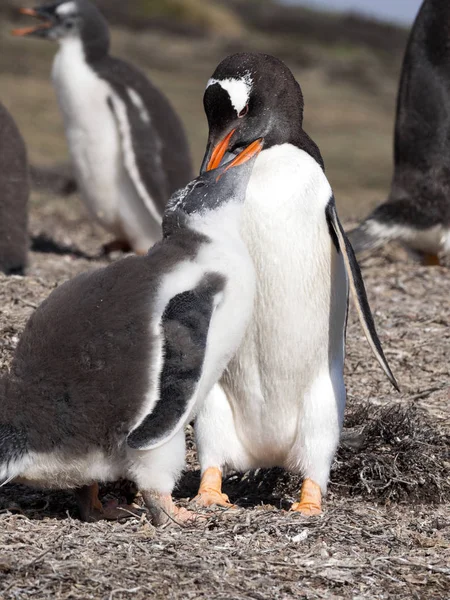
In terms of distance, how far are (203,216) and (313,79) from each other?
20489 mm

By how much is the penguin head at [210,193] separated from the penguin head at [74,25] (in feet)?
18.4

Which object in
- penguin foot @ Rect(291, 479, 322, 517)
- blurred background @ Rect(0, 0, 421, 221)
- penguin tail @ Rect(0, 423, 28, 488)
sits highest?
penguin tail @ Rect(0, 423, 28, 488)

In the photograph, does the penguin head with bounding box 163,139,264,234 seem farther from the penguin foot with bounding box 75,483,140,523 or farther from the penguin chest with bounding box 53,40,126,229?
the penguin chest with bounding box 53,40,126,229

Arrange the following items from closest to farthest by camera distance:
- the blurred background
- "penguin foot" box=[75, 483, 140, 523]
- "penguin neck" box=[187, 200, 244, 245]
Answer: "penguin neck" box=[187, 200, 244, 245] < "penguin foot" box=[75, 483, 140, 523] < the blurred background

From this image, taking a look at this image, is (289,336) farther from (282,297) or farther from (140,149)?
(140,149)

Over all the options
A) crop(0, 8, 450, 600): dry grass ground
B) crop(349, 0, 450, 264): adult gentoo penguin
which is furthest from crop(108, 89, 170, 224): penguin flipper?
crop(349, 0, 450, 264): adult gentoo penguin

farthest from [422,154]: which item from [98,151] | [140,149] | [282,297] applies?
[282,297]

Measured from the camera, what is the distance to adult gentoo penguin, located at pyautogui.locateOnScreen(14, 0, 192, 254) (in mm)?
8680

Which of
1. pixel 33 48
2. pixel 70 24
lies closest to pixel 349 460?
pixel 70 24

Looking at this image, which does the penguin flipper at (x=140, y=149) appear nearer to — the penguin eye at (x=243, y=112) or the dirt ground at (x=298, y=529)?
the dirt ground at (x=298, y=529)

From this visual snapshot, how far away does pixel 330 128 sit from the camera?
19188 millimetres

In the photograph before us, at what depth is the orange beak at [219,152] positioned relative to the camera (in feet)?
12.3

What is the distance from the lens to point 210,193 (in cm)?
362

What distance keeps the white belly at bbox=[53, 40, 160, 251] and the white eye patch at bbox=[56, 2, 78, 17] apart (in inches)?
21.6
